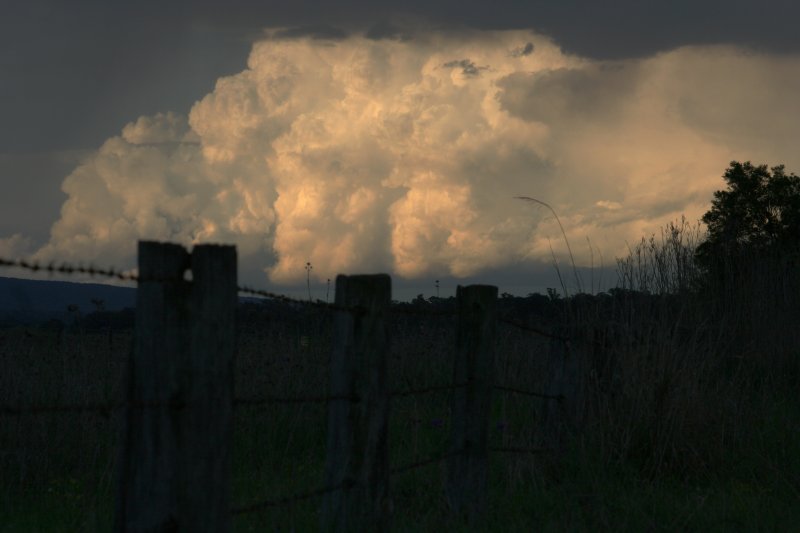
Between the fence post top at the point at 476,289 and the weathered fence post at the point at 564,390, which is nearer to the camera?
the fence post top at the point at 476,289

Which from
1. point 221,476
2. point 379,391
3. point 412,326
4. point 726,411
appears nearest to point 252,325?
point 412,326

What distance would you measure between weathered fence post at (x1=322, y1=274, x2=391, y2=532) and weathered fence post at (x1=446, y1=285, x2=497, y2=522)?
1291 mm

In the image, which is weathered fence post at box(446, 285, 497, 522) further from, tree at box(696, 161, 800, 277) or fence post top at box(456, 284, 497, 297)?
tree at box(696, 161, 800, 277)

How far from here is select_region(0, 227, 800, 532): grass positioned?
6203 mm

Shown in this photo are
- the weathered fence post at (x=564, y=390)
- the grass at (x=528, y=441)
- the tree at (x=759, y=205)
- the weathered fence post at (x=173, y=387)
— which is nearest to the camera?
the weathered fence post at (x=173, y=387)

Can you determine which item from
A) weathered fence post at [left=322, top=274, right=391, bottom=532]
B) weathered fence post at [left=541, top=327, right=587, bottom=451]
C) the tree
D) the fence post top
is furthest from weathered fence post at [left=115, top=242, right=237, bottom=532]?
the tree

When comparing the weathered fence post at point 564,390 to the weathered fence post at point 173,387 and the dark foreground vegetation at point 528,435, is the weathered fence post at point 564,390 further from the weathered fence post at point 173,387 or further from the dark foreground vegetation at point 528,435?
the weathered fence post at point 173,387

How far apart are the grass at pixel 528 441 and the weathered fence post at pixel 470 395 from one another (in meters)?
0.19

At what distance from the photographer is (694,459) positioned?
7.23 m

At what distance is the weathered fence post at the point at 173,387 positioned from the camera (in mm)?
3049

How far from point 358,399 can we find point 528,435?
3.21 meters

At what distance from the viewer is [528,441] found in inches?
289

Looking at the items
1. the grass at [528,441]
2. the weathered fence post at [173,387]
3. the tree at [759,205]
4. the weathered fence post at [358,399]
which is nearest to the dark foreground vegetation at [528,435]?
the grass at [528,441]

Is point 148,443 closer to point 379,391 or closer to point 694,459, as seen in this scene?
point 379,391
